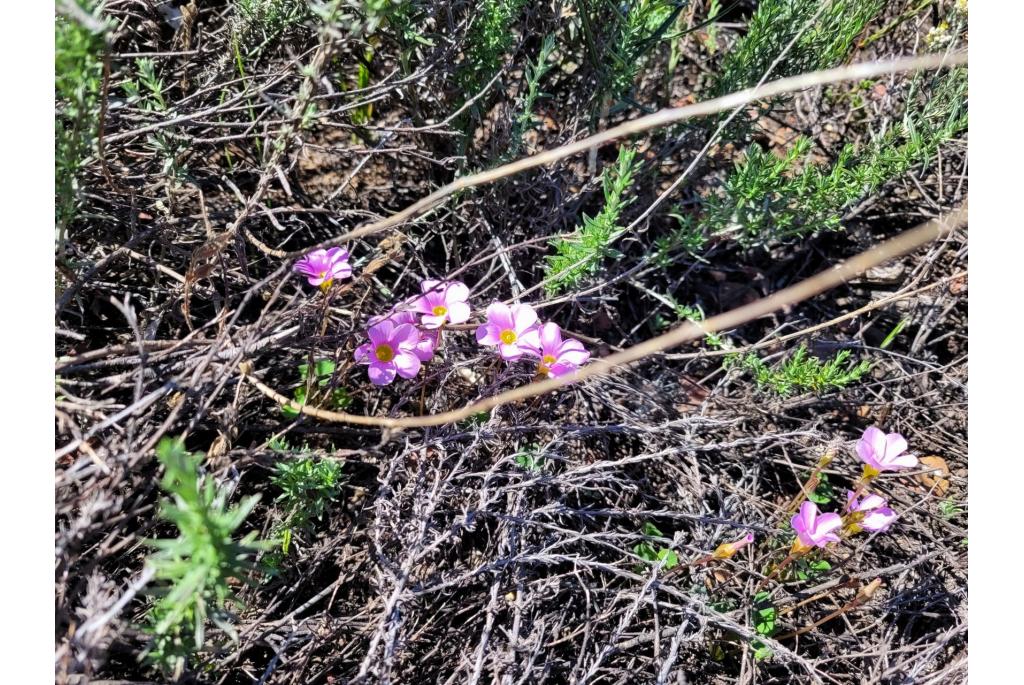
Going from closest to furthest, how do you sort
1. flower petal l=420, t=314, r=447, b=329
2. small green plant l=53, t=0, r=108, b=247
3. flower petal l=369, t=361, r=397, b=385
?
1. small green plant l=53, t=0, r=108, b=247
2. flower petal l=369, t=361, r=397, b=385
3. flower petal l=420, t=314, r=447, b=329

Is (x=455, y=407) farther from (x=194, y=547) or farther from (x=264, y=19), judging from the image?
(x=264, y=19)

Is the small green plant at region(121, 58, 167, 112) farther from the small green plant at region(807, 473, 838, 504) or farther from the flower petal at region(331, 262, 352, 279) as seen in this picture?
the small green plant at region(807, 473, 838, 504)

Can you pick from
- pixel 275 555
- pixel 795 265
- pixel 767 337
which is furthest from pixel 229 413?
pixel 795 265

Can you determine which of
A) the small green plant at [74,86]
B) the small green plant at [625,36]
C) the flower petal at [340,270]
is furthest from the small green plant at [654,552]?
the small green plant at [74,86]

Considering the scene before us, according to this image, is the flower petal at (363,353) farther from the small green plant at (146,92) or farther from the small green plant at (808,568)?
the small green plant at (808,568)

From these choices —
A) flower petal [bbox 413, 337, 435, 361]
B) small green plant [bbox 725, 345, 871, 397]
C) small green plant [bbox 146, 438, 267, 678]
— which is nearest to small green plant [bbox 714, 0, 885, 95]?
small green plant [bbox 725, 345, 871, 397]

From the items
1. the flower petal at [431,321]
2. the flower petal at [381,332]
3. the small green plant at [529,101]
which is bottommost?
the flower petal at [431,321]

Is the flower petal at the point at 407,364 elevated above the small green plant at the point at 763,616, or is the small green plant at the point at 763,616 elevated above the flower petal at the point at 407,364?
the flower petal at the point at 407,364
